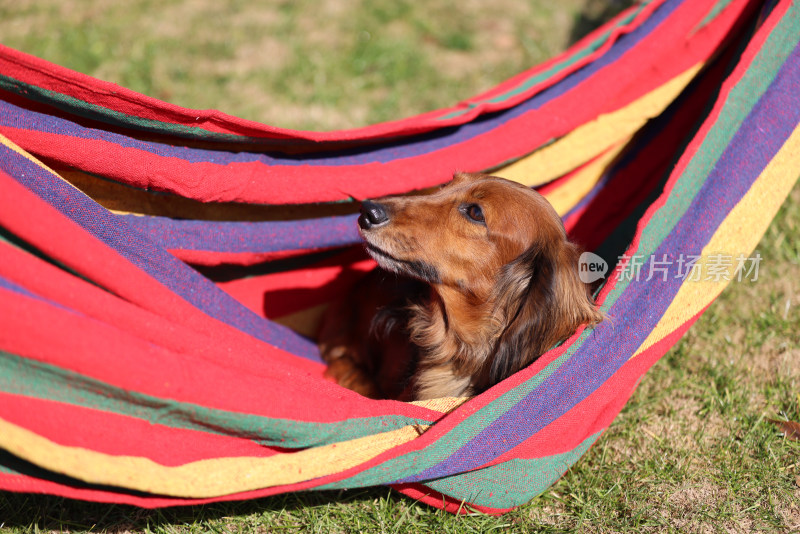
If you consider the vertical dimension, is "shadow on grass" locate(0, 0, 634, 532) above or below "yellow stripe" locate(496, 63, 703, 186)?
below

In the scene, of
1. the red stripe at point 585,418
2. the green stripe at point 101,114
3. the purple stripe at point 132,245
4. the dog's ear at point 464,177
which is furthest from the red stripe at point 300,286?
the red stripe at point 585,418

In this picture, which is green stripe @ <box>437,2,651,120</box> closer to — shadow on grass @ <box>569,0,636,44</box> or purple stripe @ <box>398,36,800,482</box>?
purple stripe @ <box>398,36,800,482</box>

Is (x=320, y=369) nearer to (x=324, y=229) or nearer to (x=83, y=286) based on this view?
(x=324, y=229)

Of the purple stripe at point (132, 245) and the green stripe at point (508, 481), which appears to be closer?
the purple stripe at point (132, 245)

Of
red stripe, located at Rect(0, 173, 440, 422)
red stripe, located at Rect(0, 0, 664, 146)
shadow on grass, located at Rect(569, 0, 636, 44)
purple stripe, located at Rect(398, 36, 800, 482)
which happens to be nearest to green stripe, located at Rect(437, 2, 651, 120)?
red stripe, located at Rect(0, 0, 664, 146)

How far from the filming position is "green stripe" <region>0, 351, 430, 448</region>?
1676mm

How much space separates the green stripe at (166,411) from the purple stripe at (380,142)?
919mm

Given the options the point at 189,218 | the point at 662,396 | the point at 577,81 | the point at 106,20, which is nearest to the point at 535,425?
the point at 662,396

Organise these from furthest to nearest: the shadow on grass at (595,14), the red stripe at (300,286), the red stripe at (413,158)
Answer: the shadow on grass at (595,14)
the red stripe at (300,286)
the red stripe at (413,158)

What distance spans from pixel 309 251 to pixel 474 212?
30.9 inches

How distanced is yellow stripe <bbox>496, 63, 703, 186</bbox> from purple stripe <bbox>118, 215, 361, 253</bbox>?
2.58 ft

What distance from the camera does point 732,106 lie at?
2678 millimetres

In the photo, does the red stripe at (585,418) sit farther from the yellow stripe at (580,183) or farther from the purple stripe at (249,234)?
the purple stripe at (249,234)

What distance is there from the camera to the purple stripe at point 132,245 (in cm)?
203
